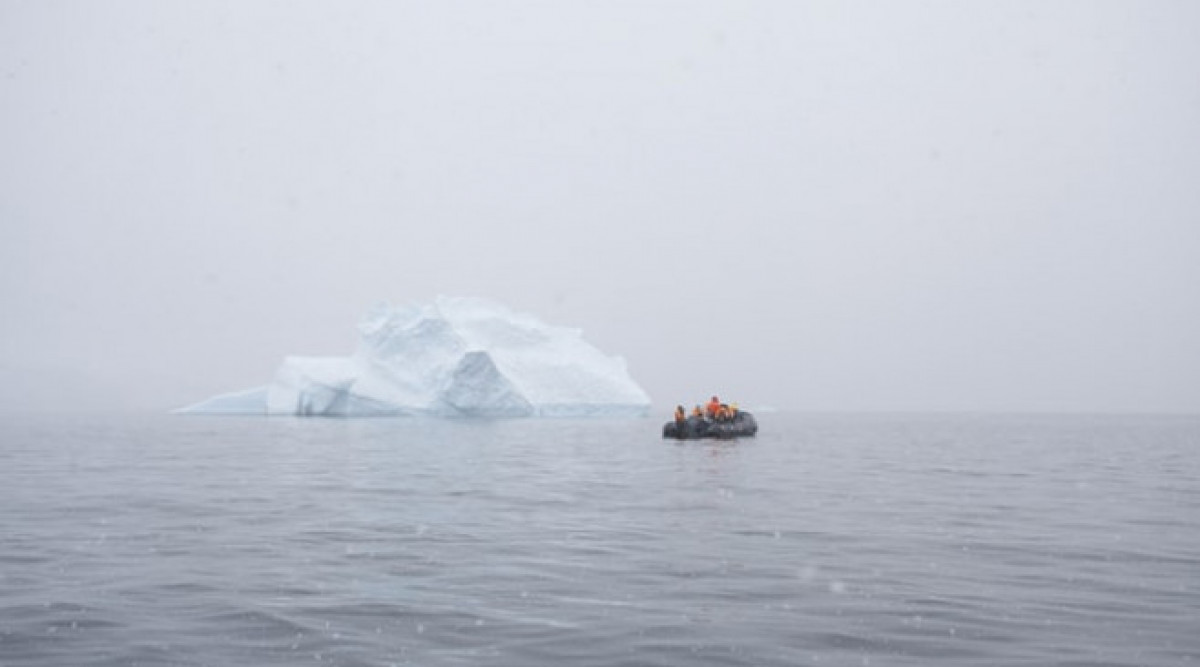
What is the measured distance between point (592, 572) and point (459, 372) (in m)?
54.1

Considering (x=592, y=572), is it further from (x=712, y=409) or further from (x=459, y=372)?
(x=459, y=372)

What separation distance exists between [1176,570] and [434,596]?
7.79 meters

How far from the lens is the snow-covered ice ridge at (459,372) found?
215 ft

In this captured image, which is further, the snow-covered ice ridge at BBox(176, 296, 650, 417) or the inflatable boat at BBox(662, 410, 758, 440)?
the snow-covered ice ridge at BBox(176, 296, 650, 417)

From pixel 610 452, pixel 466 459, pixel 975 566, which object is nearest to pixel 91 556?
pixel 975 566

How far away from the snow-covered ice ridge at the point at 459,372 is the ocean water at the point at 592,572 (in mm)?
43914

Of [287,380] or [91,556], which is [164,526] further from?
[287,380]

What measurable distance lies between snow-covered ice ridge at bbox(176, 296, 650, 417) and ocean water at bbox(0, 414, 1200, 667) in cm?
4391

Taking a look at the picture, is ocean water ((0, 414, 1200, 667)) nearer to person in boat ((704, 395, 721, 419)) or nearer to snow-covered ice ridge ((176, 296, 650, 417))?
person in boat ((704, 395, 721, 419))

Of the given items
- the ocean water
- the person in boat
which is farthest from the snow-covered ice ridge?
the ocean water

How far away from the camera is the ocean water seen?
6969 millimetres

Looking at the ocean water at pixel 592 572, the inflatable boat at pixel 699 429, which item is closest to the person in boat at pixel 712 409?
the inflatable boat at pixel 699 429

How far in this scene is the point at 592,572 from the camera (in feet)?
32.5

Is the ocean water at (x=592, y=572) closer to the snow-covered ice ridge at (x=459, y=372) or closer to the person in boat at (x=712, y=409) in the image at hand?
the person in boat at (x=712, y=409)
